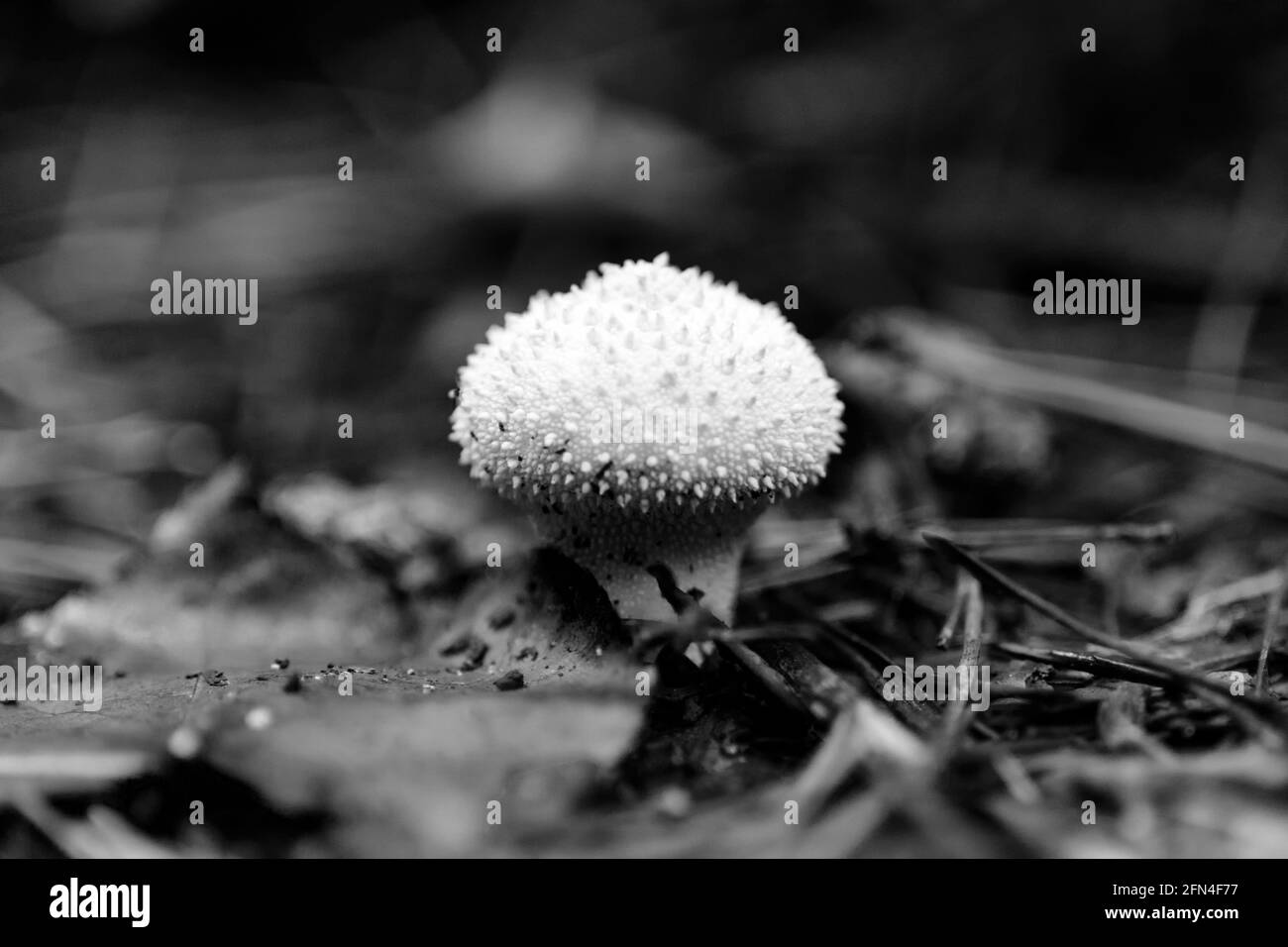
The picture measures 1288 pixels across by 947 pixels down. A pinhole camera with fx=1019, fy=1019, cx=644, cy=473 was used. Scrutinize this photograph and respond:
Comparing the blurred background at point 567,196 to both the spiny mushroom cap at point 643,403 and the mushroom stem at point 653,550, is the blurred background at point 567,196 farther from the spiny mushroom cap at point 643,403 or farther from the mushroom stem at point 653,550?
the spiny mushroom cap at point 643,403

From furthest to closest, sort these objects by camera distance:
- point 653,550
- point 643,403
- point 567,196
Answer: point 567,196
point 653,550
point 643,403

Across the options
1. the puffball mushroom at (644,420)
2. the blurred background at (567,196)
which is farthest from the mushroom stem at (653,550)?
the blurred background at (567,196)

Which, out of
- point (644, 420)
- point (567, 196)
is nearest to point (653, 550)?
point (644, 420)

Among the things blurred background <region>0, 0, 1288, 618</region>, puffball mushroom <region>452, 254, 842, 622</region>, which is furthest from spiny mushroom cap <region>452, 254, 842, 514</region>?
blurred background <region>0, 0, 1288, 618</region>

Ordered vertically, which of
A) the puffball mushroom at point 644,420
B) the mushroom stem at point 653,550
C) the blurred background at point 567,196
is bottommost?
the mushroom stem at point 653,550

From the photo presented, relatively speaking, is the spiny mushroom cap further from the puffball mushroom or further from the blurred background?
the blurred background

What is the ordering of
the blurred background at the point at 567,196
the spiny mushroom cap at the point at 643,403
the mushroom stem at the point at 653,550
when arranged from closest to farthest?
the spiny mushroom cap at the point at 643,403
the mushroom stem at the point at 653,550
the blurred background at the point at 567,196

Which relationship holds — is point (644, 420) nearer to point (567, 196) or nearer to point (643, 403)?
point (643, 403)
